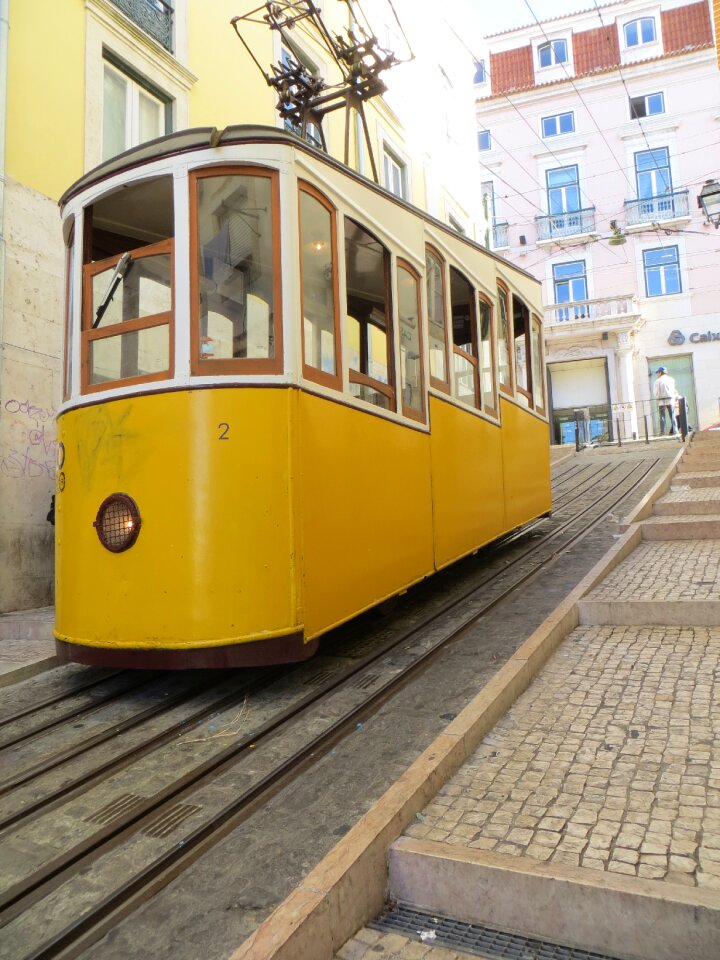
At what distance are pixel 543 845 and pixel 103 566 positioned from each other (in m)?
2.75

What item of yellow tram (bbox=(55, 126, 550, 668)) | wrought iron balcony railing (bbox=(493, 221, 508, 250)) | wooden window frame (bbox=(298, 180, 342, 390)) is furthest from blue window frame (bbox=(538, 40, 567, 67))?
wooden window frame (bbox=(298, 180, 342, 390))

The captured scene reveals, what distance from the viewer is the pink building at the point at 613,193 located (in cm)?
2523

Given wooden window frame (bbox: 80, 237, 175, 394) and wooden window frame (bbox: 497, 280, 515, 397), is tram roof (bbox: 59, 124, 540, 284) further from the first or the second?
wooden window frame (bbox: 497, 280, 515, 397)

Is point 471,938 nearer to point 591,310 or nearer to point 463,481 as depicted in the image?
point 463,481

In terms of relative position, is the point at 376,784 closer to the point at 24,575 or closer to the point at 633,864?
the point at 633,864

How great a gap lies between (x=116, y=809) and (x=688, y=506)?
25.2 ft

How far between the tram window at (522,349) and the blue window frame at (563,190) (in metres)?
21.8

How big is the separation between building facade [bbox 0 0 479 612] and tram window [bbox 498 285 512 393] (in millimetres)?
2426

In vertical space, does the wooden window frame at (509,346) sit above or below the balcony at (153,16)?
Answer: below

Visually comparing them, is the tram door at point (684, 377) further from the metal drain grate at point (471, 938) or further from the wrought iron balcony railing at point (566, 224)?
the metal drain grate at point (471, 938)

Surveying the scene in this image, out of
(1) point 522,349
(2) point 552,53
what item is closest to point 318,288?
(1) point 522,349

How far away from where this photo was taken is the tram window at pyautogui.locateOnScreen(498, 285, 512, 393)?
760 centimetres

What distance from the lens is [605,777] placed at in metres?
2.71

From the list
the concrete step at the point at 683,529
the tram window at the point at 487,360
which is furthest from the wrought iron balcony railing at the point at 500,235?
the concrete step at the point at 683,529
